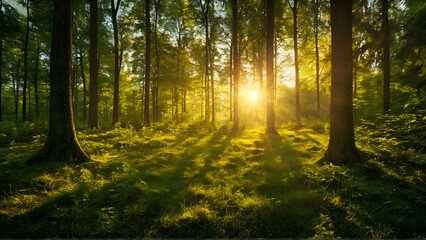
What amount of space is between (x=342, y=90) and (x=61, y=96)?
8806mm

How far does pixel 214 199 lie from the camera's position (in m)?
3.50

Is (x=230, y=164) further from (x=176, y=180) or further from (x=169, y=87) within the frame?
(x=169, y=87)

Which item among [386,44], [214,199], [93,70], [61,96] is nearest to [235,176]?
[214,199]

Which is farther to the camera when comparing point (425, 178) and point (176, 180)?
point (176, 180)

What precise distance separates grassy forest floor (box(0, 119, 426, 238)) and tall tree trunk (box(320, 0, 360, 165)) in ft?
2.23

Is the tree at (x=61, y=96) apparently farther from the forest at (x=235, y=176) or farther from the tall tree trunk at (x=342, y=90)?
the tall tree trunk at (x=342, y=90)

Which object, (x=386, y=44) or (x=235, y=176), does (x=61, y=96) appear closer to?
(x=235, y=176)

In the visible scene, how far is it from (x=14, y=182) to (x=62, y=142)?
1.63 meters

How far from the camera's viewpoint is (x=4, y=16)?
47.3 ft

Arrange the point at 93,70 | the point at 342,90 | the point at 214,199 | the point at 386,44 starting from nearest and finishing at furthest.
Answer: the point at 214,199, the point at 342,90, the point at 386,44, the point at 93,70

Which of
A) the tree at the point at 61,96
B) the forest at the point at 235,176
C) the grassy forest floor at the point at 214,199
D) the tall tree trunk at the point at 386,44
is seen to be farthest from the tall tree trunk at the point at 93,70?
the tall tree trunk at the point at 386,44

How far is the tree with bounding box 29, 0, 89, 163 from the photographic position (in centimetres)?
511

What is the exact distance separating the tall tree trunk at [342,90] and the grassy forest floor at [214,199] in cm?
68

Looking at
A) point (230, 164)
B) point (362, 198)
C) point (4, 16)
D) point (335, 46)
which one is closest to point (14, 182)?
point (230, 164)
